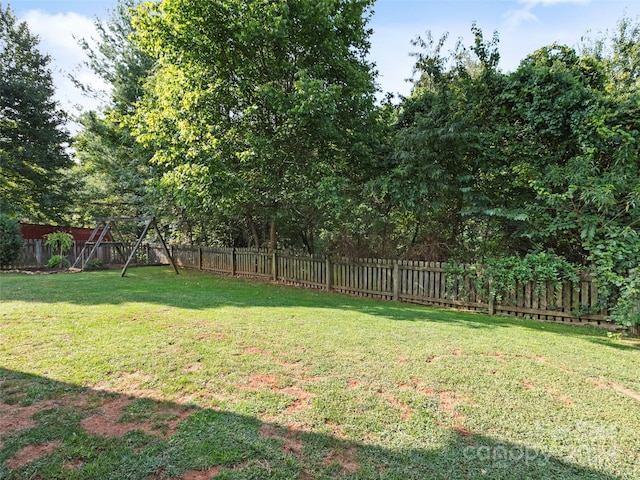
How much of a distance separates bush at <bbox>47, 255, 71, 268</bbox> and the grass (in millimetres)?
8588

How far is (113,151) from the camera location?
52.2 feet

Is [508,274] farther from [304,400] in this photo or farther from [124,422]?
[124,422]

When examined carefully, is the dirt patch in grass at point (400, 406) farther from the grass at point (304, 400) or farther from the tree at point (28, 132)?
the tree at point (28, 132)

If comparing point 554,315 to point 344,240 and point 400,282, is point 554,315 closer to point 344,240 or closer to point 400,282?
point 400,282

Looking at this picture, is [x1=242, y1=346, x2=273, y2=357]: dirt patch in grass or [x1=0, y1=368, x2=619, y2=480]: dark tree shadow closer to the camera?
[x1=0, y1=368, x2=619, y2=480]: dark tree shadow

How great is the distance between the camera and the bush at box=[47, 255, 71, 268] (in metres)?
12.6

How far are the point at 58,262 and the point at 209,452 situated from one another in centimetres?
1396

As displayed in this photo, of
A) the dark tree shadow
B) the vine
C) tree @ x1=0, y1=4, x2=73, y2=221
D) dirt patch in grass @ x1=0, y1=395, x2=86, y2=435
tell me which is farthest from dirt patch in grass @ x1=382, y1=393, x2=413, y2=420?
tree @ x1=0, y1=4, x2=73, y2=221

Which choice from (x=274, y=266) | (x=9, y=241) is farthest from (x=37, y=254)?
(x=274, y=266)

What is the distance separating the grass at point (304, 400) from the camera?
2.13 metres

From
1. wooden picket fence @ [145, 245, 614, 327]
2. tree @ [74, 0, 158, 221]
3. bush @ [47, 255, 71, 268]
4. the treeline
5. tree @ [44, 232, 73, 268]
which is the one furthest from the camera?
tree @ [74, 0, 158, 221]

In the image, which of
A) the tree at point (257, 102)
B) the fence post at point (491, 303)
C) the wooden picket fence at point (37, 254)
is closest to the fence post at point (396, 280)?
the fence post at point (491, 303)

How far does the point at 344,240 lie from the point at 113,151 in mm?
12635

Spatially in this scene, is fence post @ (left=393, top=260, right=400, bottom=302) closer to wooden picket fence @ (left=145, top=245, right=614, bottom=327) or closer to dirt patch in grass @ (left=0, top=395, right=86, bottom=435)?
wooden picket fence @ (left=145, top=245, right=614, bottom=327)
